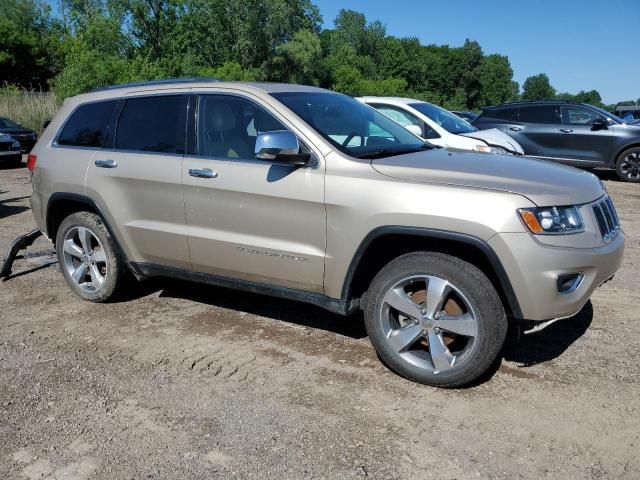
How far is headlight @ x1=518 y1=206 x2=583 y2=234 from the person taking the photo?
3.20 m

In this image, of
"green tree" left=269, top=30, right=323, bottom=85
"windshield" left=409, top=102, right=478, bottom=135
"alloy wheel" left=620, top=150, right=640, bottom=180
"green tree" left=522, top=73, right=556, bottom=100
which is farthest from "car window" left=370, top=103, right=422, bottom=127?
"green tree" left=522, top=73, right=556, bottom=100

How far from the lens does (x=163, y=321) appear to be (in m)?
4.81

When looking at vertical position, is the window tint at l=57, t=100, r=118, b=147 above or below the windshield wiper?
above

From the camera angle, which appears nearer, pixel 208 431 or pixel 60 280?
pixel 208 431

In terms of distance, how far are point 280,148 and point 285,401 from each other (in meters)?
1.51

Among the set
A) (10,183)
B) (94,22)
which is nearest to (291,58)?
(94,22)

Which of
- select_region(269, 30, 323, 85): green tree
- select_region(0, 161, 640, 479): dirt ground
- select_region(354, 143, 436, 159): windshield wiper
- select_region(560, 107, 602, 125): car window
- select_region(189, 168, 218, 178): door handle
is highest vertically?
select_region(269, 30, 323, 85): green tree

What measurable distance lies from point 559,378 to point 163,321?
2951mm

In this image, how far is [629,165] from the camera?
1275cm

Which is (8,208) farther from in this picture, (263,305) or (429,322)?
(429,322)

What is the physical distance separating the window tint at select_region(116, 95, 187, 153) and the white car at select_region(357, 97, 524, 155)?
17.4ft

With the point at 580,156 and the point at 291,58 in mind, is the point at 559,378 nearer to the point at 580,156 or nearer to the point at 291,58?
the point at 580,156

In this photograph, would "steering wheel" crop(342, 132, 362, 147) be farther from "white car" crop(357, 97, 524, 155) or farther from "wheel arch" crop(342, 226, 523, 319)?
"white car" crop(357, 97, 524, 155)

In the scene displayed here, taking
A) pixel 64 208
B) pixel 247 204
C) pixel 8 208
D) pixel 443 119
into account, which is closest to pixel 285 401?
pixel 247 204
